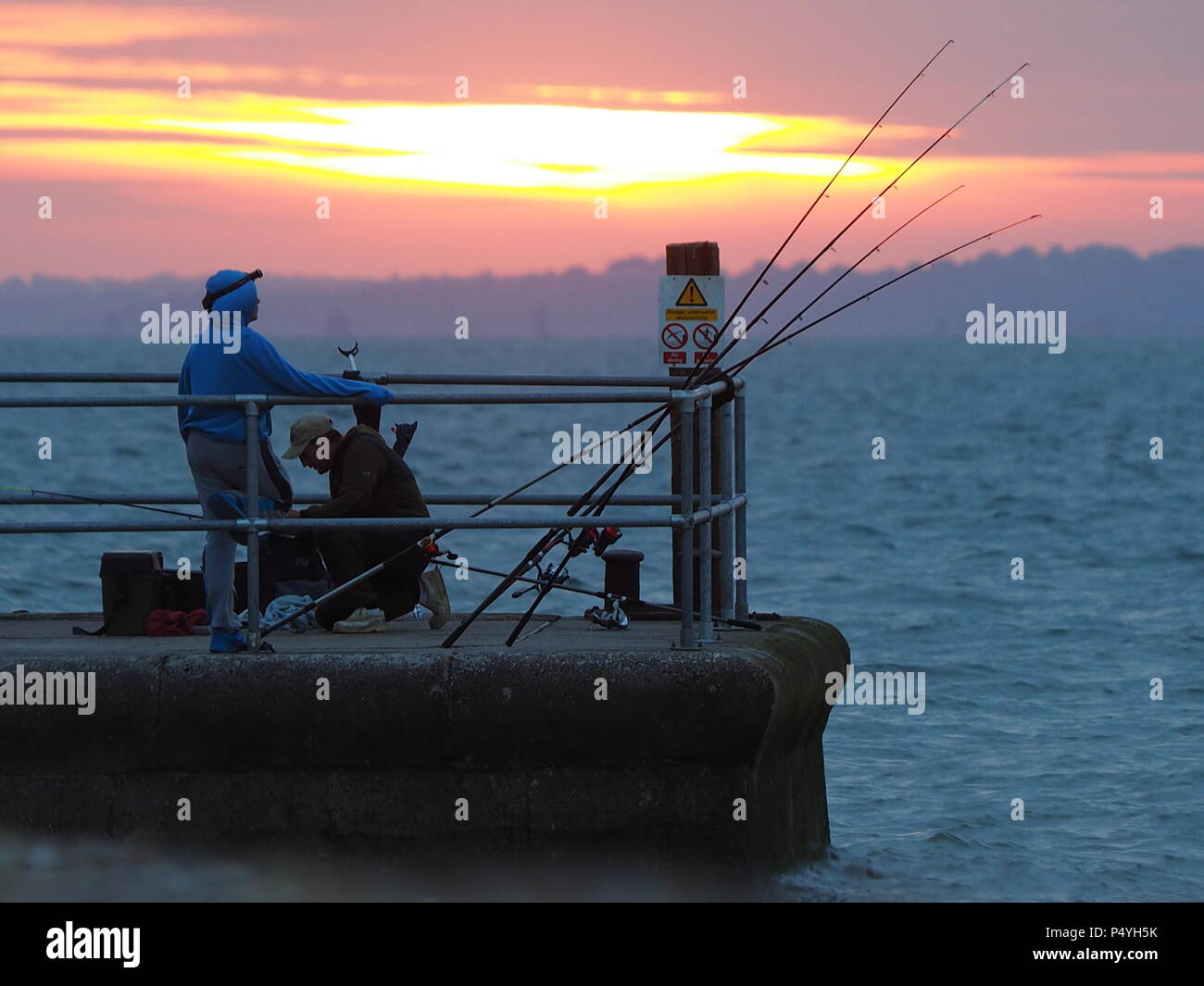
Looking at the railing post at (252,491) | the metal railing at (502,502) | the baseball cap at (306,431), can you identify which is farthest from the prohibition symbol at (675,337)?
the railing post at (252,491)

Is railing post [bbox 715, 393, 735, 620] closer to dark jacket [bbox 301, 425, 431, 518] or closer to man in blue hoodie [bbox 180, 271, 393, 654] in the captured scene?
dark jacket [bbox 301, 425, 431, 518]

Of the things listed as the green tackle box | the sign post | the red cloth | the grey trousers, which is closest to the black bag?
the red cloth

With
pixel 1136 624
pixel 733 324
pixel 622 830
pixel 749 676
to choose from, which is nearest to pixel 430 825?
pixel 622 830

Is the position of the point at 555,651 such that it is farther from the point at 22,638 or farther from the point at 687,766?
the point at 22,638

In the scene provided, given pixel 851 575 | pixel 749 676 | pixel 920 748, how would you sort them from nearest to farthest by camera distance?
pixel 749 676 → pixel 920 748 → pixel 851 575

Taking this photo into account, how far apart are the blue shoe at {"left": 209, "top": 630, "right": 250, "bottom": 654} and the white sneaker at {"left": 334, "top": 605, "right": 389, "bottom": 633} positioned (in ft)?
2.46

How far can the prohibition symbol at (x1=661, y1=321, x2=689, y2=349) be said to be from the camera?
29.4 feet

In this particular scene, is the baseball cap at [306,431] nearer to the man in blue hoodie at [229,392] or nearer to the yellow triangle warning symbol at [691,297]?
the man in blue hoodie at [229,392]

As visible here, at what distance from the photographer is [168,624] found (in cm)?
827

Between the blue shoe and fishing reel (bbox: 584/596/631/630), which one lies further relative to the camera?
fishing reel (bbox: 584/596/631/630)

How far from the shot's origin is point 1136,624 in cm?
2039

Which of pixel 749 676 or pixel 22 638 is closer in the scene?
pixel 749 676

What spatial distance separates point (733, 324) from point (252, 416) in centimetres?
240

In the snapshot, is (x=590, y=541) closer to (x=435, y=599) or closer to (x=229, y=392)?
(x=435, y=599)
